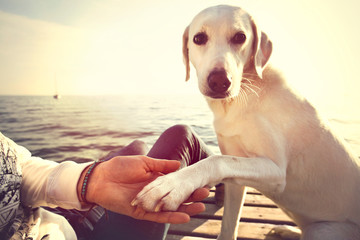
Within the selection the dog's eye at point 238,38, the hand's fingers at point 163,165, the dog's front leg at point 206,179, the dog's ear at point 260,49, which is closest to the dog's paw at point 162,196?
the dog's front leg at point 206,179

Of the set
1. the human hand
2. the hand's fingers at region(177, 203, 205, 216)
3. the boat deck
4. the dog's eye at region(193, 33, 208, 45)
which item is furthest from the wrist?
the dog's eye at region(193, 33, 208, 45)

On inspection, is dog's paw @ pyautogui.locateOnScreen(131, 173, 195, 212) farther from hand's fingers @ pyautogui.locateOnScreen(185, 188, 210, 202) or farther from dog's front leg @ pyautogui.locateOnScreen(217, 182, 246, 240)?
dog's front leg @ pyautogui.locateOnScreen(217, 182, 246, 240)

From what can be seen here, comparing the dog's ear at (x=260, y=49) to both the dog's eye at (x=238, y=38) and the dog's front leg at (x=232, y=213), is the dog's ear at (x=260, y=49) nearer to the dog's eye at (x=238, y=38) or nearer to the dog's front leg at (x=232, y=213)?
the dog's eye at (x=238, y=38)

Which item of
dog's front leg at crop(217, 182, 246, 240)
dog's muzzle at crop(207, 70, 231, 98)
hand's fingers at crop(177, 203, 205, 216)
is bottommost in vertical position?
dog's front leg at crop(217, 182, 246, 240)

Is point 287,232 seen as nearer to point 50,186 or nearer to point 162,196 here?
point 162,196

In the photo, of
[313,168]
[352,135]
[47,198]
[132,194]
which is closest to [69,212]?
[47,198]

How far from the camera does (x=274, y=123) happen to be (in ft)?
5.80

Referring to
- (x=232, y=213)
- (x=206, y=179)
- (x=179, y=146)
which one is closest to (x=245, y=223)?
(x=232, y=213)

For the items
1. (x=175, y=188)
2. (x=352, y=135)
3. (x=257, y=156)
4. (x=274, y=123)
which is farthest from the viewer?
(x=352, y=135)

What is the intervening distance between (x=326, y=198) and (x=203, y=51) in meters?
1.43

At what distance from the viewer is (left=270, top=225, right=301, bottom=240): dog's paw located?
85.9 inches

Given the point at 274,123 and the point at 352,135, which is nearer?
the point at 274,123

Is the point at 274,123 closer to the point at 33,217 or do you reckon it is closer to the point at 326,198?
the point at 326,198

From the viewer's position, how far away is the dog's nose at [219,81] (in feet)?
5.49
